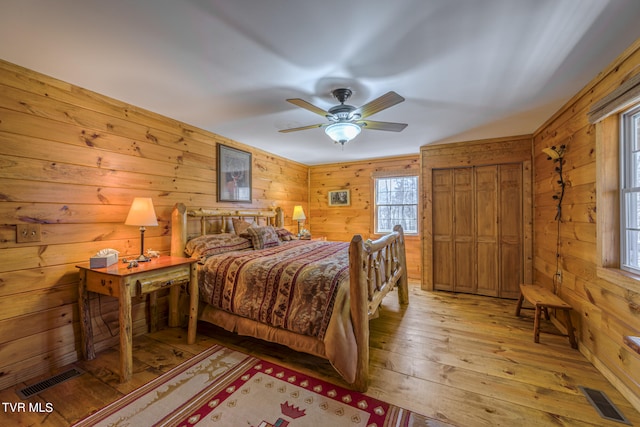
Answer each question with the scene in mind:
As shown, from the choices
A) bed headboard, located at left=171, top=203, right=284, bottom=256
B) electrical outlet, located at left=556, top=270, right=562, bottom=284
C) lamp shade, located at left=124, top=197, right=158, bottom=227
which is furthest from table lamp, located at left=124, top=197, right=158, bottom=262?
electrical outlet, located at left=556, top=270, right=562, bottom=284

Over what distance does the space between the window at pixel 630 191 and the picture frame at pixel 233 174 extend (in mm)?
3857

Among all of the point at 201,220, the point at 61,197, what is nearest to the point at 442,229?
the point at 201,220

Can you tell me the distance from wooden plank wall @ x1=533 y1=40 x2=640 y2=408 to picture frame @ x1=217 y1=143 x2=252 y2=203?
3.75 metres

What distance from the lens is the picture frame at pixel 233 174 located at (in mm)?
3463

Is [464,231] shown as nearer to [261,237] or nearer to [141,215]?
[261,237]

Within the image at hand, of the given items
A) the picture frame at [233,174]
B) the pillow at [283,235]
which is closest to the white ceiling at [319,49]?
the picture frame at [233,174]

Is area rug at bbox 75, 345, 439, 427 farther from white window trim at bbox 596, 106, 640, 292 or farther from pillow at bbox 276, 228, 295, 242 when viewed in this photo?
pillow at bbox 276, 228, 295, 242

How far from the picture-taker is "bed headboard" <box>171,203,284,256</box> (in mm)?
2779

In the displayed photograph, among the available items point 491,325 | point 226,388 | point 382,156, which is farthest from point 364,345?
point 382,156

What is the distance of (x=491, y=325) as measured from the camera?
2775mm

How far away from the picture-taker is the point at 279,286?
2150 mm

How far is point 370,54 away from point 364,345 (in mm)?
1950

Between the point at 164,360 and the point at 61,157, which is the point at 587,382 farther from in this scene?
the point at 61,157

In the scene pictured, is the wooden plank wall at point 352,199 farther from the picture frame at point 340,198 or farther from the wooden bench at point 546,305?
the wooden bench at point 546,305
